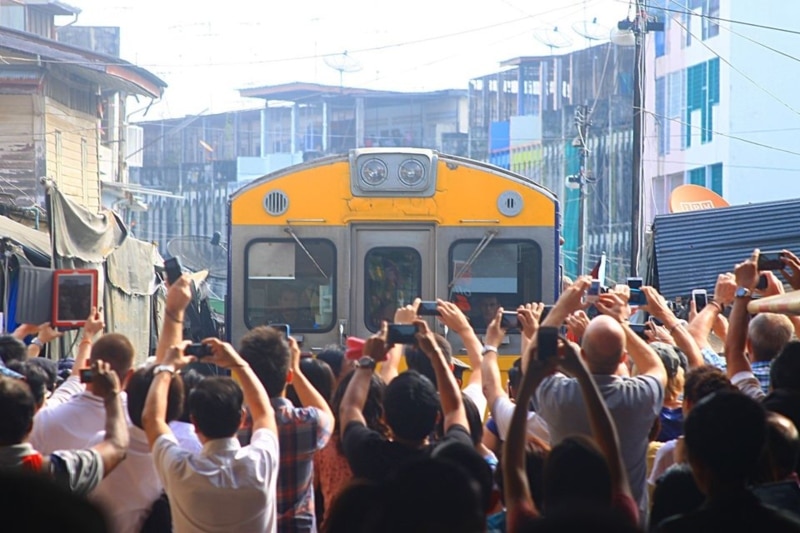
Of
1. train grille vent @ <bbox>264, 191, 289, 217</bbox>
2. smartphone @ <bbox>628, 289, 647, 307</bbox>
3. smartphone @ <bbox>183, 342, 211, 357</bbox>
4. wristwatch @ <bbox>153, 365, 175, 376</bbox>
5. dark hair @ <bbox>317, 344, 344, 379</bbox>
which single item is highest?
train grille vent @ <bbox>264, 191, 289, 217</bbox>

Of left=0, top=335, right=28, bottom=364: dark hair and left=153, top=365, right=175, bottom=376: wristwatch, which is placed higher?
left=153, top=365, right=175, bottom=376: wristwatch

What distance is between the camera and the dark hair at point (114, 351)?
5.34 m

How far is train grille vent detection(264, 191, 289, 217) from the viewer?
10781mm

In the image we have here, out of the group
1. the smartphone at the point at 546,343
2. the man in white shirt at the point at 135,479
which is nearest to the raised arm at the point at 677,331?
the smartphone at the point at 546,343

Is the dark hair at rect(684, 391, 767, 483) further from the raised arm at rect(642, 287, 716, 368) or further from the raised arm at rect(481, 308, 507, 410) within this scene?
the raised arm at rect(642, 287, 716, 368)

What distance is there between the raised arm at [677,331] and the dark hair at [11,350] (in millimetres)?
3267

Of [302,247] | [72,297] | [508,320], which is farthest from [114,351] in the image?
[302,247]

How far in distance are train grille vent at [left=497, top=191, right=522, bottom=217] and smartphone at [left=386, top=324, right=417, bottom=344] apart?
582 cm

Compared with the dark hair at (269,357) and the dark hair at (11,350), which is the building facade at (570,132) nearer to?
the dark hair at (11,350)

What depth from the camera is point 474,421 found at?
16.4 ft

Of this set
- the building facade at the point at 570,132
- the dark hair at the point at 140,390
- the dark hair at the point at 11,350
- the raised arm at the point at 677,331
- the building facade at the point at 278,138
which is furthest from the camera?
the building facade at the point at 278,138

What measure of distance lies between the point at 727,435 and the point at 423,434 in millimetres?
1185

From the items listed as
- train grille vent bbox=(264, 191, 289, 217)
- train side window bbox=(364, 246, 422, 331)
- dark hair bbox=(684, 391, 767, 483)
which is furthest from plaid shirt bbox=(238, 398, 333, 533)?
train grille vent bbox=(264, 191, 289, 217)

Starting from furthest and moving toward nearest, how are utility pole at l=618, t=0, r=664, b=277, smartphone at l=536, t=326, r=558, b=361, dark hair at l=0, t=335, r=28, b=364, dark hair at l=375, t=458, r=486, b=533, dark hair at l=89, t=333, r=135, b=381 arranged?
1. utility pole at l=618, t=0, r=664, b=277
2. dark hair at l=0, t=335, r=28, b=364
3. dark hair at l=89, t=333, r=135, b=381
4. smartphone at l=536, t=326, r=558, b=361
5. dark hair at l=375, t=458, r=486, b=533
